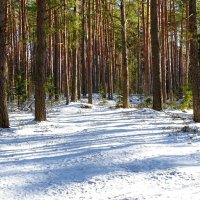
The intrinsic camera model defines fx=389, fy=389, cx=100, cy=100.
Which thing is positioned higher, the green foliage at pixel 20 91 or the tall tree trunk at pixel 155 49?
the tall tree trunk at pixel 155 49

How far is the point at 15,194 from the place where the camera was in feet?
17.4

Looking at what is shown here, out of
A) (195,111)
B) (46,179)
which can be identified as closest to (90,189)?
(46,179)

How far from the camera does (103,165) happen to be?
654 centimetres

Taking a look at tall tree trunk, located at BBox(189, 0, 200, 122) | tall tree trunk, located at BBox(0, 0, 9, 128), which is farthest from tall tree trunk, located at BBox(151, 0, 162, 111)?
tall tree trunk, located at BBox(0, 0, 9, 128)

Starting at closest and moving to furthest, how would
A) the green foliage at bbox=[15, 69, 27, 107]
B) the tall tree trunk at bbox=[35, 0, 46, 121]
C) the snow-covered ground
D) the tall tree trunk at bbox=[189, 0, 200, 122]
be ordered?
the snow-covered ground → the tall tree trunk at bbox=[189, 0, 200, 122] → the tall tree trunk at bbox=[35, 0, 46, 121] → the green foliage at bbox=[15, 69, 27, 107]

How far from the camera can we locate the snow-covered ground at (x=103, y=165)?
17.1 feet

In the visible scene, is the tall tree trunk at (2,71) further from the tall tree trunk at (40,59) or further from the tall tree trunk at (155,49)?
the tall tree trunk at (155,49)

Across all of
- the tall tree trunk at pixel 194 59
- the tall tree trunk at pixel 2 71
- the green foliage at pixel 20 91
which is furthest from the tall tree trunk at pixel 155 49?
the tall tree trunk at pixel 2 71

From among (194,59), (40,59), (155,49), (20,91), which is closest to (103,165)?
(194,59)

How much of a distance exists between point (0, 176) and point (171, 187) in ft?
9.05

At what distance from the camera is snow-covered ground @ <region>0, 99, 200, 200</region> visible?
5207 millimetres

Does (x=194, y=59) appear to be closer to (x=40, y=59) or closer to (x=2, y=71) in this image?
(x=40, y=59)

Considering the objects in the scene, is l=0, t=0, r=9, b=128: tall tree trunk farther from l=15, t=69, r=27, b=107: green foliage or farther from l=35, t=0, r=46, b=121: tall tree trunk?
l=15, t=69, r=27, b=107: green foliage

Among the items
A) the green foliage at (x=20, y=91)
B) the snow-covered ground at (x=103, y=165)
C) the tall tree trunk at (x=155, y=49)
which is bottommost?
the snow-covered ground at (x=103, y=165)
